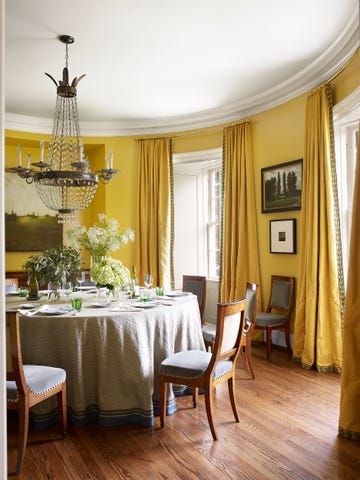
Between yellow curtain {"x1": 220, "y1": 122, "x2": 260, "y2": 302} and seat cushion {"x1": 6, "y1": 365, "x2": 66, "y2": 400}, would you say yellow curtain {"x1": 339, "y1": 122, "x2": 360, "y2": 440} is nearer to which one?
seat cushion {"x1": 6, "y1": 365, "x2": 66, "y2": 400}

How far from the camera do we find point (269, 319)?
16.2 feet

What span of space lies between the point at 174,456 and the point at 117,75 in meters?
3.97

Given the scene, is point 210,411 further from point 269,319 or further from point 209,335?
point 269,319

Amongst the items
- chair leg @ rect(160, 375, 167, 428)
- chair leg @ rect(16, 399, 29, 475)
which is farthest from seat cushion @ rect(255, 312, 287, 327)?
chair leg @ rect(16, 399, 29, 475)

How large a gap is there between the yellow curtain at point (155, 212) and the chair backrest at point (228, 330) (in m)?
3.42

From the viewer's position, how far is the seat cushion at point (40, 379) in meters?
2.70

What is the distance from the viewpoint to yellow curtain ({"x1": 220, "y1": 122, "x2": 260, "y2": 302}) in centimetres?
576

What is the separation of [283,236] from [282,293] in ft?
2.32

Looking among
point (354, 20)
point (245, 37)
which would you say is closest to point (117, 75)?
point (245, 37)

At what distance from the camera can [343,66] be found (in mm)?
4203

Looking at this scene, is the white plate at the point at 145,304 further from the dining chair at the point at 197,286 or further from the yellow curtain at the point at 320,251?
the yellow curtain at the point at 320,251

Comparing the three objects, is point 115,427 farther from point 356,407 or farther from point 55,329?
point 356,407

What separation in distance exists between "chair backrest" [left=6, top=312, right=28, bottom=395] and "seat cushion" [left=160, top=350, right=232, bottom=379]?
98 centimetres

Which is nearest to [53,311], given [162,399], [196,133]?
[162,399]
